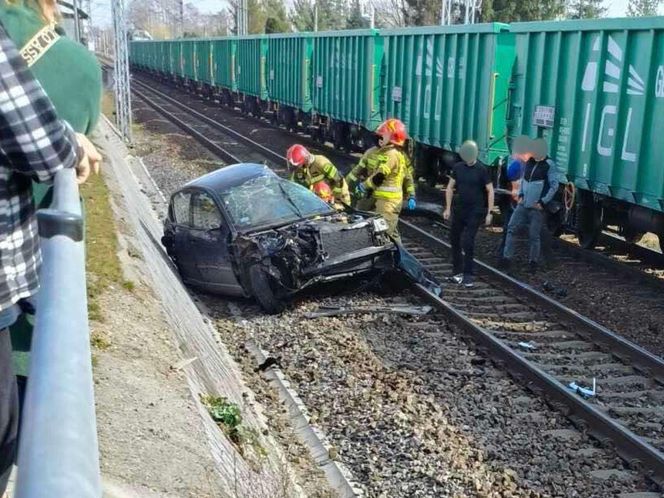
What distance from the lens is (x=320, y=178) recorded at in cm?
1077

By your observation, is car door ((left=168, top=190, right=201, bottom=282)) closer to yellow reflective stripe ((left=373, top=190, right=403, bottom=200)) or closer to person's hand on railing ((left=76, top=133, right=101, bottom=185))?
yellow reflective stripe ((left=373, top=190, right=403, bottom=200))

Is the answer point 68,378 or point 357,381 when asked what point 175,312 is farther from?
point 68,378

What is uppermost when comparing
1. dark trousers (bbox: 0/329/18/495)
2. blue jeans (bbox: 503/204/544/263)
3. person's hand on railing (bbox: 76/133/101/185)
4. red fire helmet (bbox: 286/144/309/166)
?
person's hand on railing (bbox: 76/133/101/185)

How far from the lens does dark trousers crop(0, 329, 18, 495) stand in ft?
6.73

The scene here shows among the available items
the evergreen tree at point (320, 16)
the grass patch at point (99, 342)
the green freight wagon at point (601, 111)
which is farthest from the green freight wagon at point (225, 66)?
the evergreen tree at point (320, 16)

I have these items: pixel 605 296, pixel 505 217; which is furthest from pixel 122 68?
pixel 605 296

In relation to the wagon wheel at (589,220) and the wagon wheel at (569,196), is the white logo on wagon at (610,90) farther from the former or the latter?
the wagon wheel at (589,220)

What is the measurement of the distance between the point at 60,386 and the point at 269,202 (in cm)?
877

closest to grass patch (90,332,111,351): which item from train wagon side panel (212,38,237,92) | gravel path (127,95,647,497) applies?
gravel path (127,95,647,497)

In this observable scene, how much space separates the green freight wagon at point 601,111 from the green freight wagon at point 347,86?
7.08m

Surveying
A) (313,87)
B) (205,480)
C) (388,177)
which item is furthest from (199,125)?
(205,480)

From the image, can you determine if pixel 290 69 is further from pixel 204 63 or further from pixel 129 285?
pixel 129 285

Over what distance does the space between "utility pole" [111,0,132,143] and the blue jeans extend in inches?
633

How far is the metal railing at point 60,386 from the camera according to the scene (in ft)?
3.03
